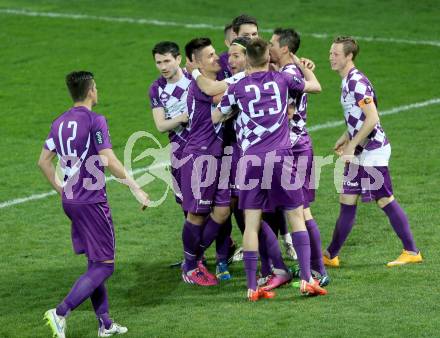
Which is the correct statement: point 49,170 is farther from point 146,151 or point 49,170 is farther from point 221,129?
point 146,151

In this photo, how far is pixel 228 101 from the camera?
956 centimetres

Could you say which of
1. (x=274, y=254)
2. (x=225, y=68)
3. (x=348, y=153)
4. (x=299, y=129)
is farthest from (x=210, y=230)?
(x=225, y=68)

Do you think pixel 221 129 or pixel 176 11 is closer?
pixel 221 129

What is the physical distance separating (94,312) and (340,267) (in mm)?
2449

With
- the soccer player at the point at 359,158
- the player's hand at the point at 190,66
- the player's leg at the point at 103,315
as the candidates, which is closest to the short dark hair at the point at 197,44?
the player's hand at the point at 190,66

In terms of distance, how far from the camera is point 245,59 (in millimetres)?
9930

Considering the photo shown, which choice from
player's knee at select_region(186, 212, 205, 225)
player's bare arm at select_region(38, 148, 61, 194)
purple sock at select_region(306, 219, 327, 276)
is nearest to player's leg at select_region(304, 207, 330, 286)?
purple sock at select_region(306, 219, 327, 276)

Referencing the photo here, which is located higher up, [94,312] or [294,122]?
[294,122]

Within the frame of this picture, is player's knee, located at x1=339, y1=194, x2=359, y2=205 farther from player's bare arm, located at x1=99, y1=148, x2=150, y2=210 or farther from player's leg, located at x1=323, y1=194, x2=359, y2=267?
player's bare arm, located at x1=99, y1=148, x2=150, y2=210

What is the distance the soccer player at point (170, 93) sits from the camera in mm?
10516

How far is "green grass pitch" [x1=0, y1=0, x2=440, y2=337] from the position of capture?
923 centimetres

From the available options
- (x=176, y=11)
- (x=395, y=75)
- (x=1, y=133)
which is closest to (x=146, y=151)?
(x=1, y=133)

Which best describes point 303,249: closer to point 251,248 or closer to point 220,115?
point 251,248

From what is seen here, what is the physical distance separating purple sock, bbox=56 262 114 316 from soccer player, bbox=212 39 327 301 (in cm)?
141
